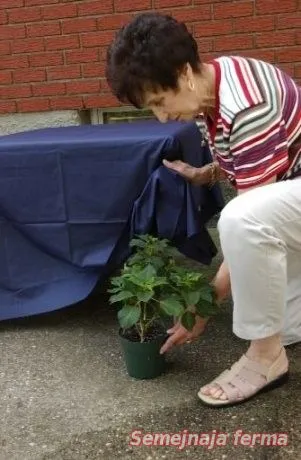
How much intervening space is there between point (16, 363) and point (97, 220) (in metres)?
0.65

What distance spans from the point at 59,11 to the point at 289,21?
1.48 meters

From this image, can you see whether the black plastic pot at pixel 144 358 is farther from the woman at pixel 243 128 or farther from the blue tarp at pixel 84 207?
the blue tarp at pixel 84 207

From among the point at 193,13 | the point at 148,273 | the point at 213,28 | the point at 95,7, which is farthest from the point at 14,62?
the point at 148,273

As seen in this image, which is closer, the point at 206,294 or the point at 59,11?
the point at 206,294

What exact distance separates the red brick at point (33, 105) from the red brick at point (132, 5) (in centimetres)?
80

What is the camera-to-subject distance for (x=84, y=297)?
251cm

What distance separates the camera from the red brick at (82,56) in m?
3.92

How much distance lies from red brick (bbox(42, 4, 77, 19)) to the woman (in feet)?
7.48

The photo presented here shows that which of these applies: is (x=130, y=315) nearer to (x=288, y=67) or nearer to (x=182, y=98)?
(x=182, y=98)

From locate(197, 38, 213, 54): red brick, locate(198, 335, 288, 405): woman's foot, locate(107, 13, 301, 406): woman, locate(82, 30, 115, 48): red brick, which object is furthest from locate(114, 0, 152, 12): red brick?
locate(198, 335, 288, 405): woman's foot

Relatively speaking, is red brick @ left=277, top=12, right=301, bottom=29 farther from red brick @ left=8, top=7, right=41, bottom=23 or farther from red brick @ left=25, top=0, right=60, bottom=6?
red brick @ left=8, top=7, right=41, bottom=23

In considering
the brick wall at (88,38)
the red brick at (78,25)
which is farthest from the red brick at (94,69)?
the red brick at (78,25)

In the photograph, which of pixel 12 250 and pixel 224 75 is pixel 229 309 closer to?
pixel 12 250

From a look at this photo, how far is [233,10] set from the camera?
3672mm
